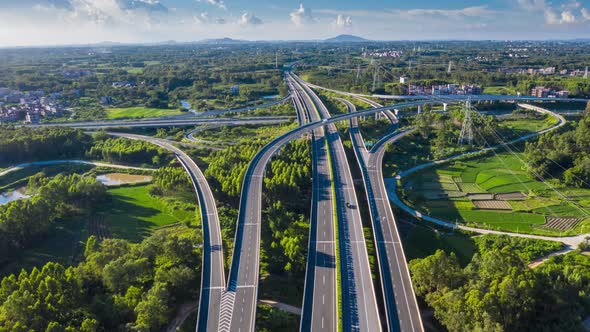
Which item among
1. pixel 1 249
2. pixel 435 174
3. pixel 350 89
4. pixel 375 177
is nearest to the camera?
pixel 1 249

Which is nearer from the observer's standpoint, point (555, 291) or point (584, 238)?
point (555, 291)

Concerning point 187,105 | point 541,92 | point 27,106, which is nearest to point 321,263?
point 187,105

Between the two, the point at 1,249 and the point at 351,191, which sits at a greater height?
the point at 351,191

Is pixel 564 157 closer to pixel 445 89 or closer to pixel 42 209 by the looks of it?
pixel 445 89

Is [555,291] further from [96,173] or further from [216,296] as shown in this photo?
[96,173]

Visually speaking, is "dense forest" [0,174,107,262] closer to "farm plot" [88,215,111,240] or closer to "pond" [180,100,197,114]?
"farm plot" [88,215,111,240]

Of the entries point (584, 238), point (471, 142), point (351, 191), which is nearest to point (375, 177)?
point (351, 191)

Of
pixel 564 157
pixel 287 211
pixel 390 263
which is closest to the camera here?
pixel 390 263
